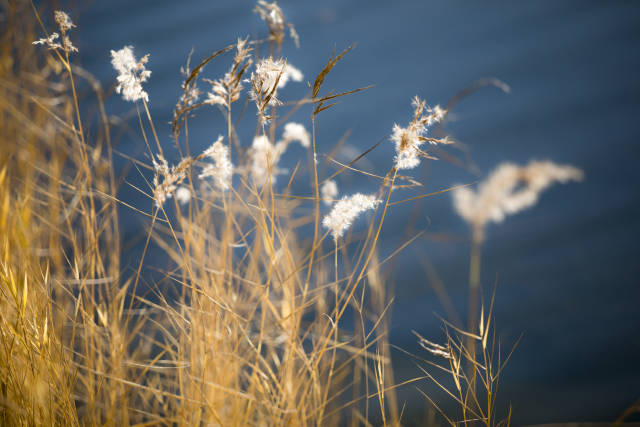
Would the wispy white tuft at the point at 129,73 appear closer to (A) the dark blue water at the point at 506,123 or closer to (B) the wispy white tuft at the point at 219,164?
(B) the wispy white tuft at the point at 219,164

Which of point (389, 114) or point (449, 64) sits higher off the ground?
point (449, 64)

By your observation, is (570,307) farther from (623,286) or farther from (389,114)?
(389,114)

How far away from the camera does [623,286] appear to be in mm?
1034

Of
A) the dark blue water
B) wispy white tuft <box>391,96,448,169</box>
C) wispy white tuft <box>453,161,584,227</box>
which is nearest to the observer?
wispy white tuft <box>391,96,448,169</box>

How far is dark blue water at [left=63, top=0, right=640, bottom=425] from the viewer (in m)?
1.03

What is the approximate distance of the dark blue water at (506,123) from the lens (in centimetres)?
103

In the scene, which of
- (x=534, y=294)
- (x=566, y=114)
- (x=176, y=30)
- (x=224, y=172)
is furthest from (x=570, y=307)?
(x=176, y=30)

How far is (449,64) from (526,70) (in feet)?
0.67

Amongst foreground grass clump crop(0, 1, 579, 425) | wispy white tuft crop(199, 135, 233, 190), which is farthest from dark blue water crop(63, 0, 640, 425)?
wispy white tuft crop(199, 135, 233, 190)

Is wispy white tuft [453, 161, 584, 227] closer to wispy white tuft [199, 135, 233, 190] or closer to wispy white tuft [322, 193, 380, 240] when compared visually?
wispy white tuft [322, 193, 380, 240]

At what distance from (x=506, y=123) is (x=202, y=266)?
0.93m

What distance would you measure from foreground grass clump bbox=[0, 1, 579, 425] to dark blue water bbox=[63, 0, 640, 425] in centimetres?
10

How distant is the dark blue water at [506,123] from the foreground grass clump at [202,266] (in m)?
0.10

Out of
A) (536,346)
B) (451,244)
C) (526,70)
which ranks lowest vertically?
(536,346)
